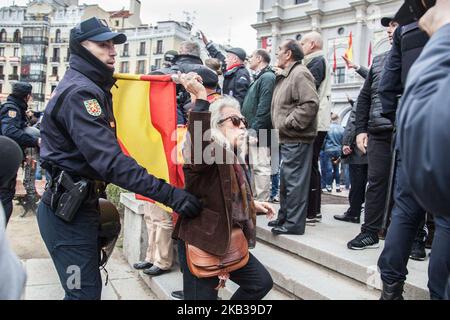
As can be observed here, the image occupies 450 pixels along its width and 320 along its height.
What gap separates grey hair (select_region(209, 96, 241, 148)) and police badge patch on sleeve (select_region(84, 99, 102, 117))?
677 mm

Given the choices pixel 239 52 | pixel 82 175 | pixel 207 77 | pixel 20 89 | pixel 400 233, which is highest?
pixel 239 52

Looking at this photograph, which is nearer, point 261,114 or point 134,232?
point 134,232

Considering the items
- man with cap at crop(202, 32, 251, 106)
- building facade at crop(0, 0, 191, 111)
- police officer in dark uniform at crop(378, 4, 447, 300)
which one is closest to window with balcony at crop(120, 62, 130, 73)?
building facade at crop(0, 0, 191, 111)

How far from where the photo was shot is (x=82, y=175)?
7.73 ft

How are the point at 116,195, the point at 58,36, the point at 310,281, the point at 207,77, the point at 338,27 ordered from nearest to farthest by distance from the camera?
the point at 310,281
the point at 207,77
the point at 116,195
the point at 338,27
the point at 58,36

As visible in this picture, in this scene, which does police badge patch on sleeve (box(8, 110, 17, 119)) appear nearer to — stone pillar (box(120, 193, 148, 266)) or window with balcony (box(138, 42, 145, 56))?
stone pillar (box(120, 193, 148, 266))

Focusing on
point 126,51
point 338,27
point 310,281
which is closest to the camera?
point 310,281

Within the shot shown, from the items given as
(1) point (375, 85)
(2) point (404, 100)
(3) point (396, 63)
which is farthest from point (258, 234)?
(2) point (404, 100)

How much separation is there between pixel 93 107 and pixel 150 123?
1.05 metres

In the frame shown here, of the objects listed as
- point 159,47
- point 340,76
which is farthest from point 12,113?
point 159,47

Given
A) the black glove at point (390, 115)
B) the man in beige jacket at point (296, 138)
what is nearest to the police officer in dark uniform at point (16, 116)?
the man in beige jacket at point (296, 138)

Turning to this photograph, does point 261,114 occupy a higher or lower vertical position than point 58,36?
lower

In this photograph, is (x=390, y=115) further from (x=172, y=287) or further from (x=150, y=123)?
(x=172, y=287)
